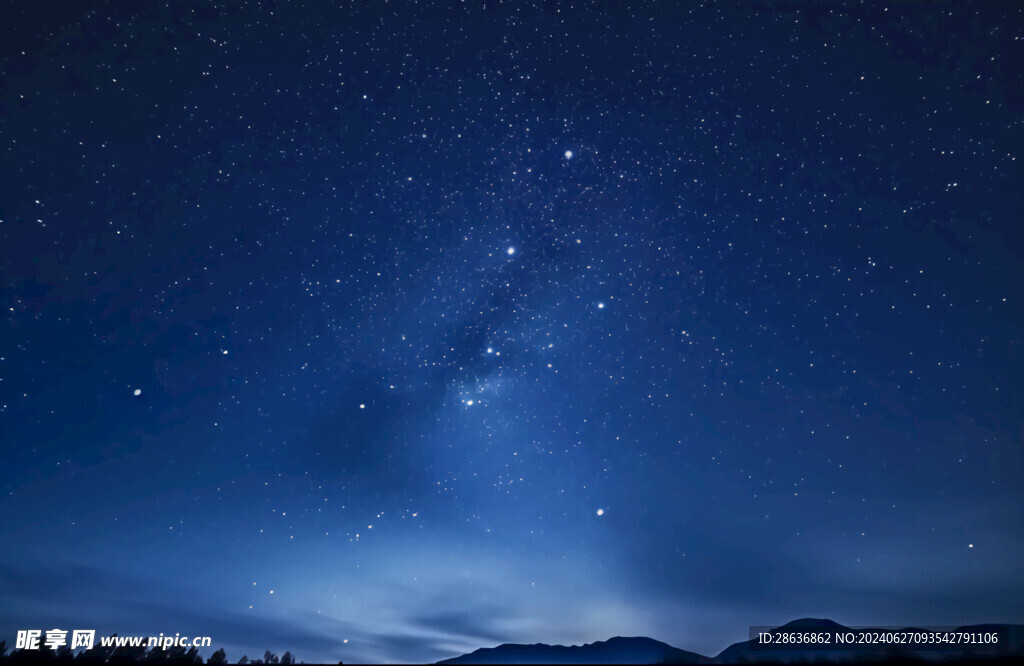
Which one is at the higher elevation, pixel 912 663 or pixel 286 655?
pixel 912 663

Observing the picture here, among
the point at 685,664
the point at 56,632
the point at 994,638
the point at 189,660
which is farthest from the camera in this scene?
the point at 56,632

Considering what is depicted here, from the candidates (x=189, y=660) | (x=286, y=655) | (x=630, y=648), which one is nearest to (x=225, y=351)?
(x=286, y=655)

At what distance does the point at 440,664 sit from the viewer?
37.4ft

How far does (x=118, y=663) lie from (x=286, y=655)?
6.35 meters

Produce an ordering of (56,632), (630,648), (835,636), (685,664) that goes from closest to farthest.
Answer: (685,664) < (835,636) < (56,632) < (630,648)

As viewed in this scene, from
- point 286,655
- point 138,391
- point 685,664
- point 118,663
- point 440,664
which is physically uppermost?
point 138,391

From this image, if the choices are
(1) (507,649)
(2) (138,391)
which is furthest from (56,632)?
(1) (507,649)

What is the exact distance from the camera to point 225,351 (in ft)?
32.7

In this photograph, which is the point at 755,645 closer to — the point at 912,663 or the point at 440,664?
the point at 912,663

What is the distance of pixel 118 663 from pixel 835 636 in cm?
927

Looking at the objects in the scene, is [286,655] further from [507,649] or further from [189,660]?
[507,649]

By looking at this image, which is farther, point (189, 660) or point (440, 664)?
point (440, 664)

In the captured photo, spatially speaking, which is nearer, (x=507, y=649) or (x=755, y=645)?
(x=755, y=645)

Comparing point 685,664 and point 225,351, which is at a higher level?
point 225,351
